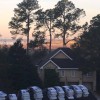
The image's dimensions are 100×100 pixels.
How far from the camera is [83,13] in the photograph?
9162cm

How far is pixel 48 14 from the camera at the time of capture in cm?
9262

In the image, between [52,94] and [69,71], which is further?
[69,71]

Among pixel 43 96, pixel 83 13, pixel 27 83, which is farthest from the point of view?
pixel 83 13

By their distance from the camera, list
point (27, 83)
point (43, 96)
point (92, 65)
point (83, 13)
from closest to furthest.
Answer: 1. point (43, 96)
2. point (27, 83)
3. point (92, 65)
4. point (83, 13)

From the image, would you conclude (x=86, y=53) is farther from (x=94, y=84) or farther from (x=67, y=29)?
(x=67, y=29)

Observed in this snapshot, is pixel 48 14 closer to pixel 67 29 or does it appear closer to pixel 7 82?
pixel 67 29

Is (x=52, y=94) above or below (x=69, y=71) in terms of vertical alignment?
below

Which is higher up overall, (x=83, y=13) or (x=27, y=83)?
(x=83, y=13)

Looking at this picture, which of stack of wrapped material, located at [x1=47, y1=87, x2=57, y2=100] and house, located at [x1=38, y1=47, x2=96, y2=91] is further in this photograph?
house, located at [x1=38, y1=47, x2=96, y2=91]

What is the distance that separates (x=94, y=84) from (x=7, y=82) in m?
16.0

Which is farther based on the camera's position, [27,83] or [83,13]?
[83,13]

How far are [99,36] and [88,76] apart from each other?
21.2ft

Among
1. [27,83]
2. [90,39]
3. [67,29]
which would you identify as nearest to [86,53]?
[90,39]

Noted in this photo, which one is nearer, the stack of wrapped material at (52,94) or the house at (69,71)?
the stack of wrapped material at (52,94)
